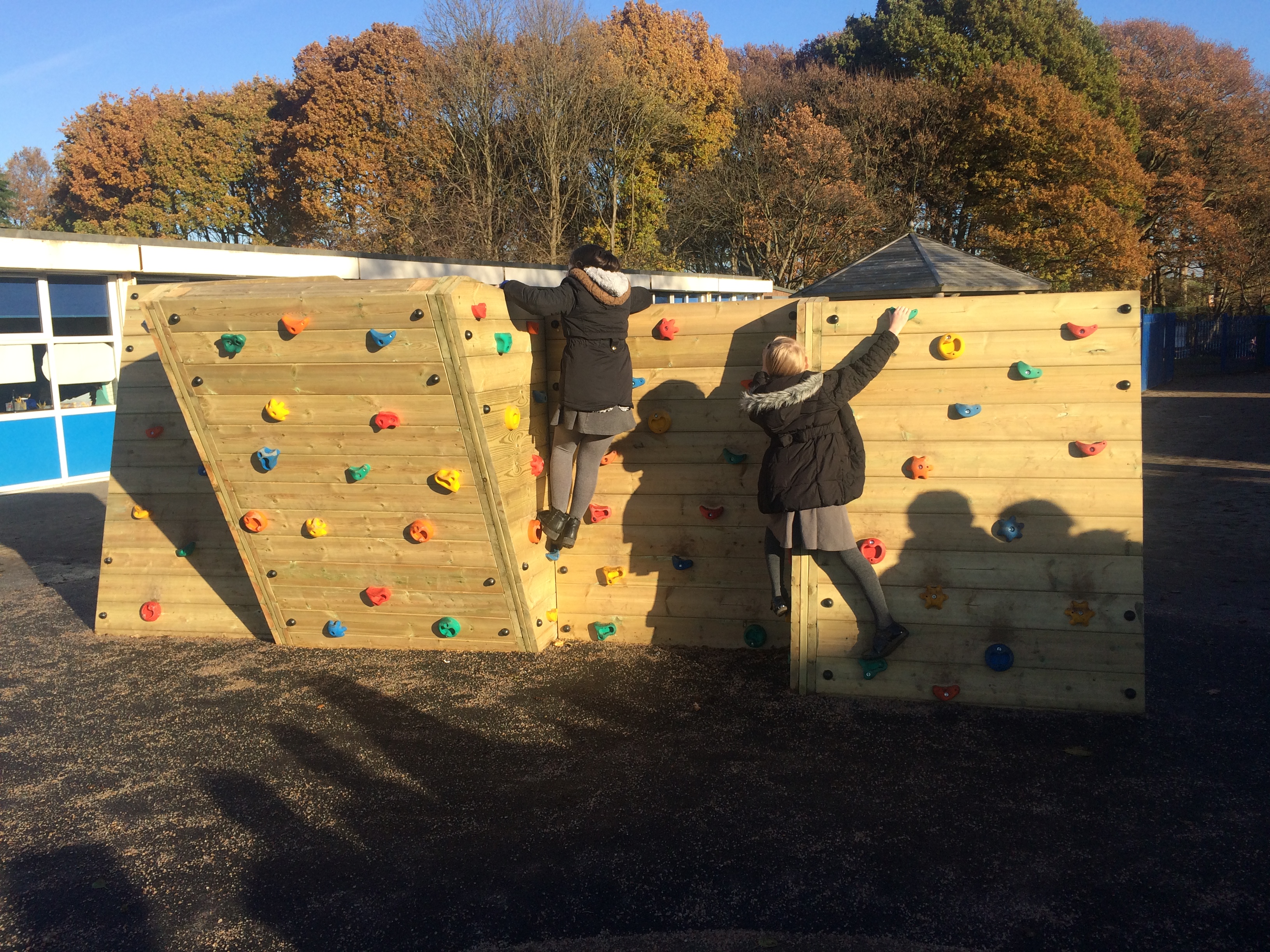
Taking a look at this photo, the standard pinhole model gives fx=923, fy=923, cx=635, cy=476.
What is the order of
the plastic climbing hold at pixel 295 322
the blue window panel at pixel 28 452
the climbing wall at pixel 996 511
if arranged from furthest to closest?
1. the blue window panel at pixel 28 452
2. the plastic climbing hold at pixel 295 322
3. the climbing wall at pixel 996 511

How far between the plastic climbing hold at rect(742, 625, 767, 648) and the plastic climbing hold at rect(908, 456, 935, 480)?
1.50 m

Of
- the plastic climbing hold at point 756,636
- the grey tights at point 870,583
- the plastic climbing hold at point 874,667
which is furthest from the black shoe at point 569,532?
the plastic climbing hold at point 874,667

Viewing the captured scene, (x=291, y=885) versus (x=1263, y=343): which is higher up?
(x=1263, y=343)

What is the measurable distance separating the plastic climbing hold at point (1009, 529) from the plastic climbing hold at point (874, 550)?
2.01 ft

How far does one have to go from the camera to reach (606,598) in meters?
6.39

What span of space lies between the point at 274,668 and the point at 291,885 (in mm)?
2785

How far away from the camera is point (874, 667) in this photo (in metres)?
5.29

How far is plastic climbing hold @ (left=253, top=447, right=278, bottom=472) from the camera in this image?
5.96m

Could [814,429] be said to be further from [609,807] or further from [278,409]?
[278,409]

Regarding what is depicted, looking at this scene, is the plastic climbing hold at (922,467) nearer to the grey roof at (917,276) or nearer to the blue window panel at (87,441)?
the grey roof at (917,276)

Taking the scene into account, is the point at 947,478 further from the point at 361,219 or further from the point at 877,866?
the point at 361,219

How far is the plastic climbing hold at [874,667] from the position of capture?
529 centimetres

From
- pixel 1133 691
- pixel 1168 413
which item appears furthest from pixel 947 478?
pixel 1168 413

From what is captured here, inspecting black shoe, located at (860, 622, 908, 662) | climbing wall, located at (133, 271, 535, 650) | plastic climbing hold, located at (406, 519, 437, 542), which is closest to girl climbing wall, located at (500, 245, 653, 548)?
A: climbing wall, located at (133, 271, 535, 650)
